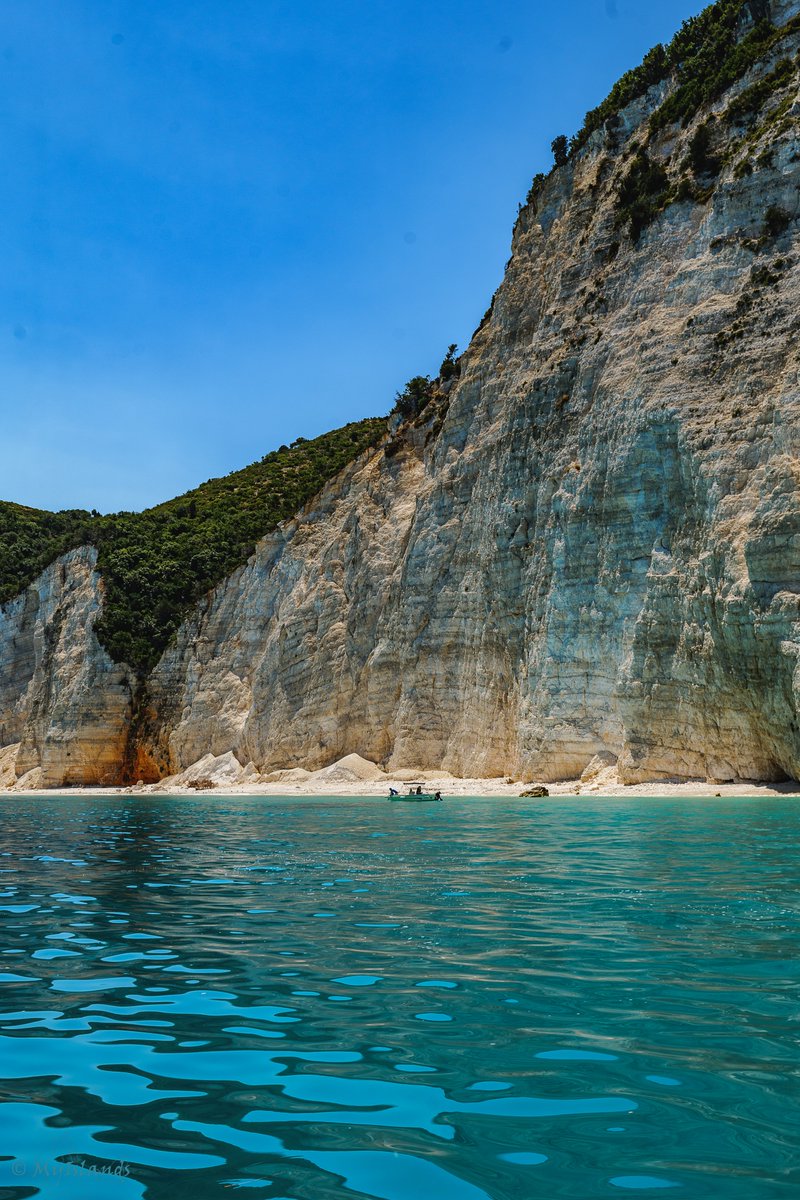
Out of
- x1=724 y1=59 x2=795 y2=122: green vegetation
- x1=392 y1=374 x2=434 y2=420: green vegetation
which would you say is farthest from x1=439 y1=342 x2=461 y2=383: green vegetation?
x1=724 y1=59 x2=795 y2=122: green vegetation

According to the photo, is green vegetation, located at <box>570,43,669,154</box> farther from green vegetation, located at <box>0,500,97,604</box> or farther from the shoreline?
green vegetation, located at <box>0,500,97,604</box>

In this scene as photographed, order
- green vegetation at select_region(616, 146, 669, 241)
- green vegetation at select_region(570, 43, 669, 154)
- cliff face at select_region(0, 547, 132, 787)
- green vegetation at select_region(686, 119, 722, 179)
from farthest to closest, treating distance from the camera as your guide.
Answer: cliff face at select_region(0, 547, 132, 787), green vegetation at select_region(570, 43, 669, 154), green vegetation at select_region(616, 146, 669, 241), green vegetation at select_region(686, 119, 722, 179)

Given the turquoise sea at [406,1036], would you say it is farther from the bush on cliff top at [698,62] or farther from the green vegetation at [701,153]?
the bush on cliff top at [698,62]

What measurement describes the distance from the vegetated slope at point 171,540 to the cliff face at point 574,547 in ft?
10.3

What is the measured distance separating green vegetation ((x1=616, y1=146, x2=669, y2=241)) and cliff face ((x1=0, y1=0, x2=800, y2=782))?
0.46m

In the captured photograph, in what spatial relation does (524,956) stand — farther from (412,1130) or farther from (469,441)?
(469,441)

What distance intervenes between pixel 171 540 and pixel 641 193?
44214 mm

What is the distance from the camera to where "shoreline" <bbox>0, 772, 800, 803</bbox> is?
29.8 m

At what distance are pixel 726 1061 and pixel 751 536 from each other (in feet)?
91.4

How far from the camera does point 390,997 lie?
21.4ft

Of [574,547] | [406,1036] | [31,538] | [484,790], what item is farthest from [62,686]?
[406,1036]

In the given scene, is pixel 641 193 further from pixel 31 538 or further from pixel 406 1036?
pixel 31 538

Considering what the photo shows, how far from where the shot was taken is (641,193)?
43.3m

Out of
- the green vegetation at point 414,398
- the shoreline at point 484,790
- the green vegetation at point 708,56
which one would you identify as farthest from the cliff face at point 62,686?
the green vegetation at point 708,56
